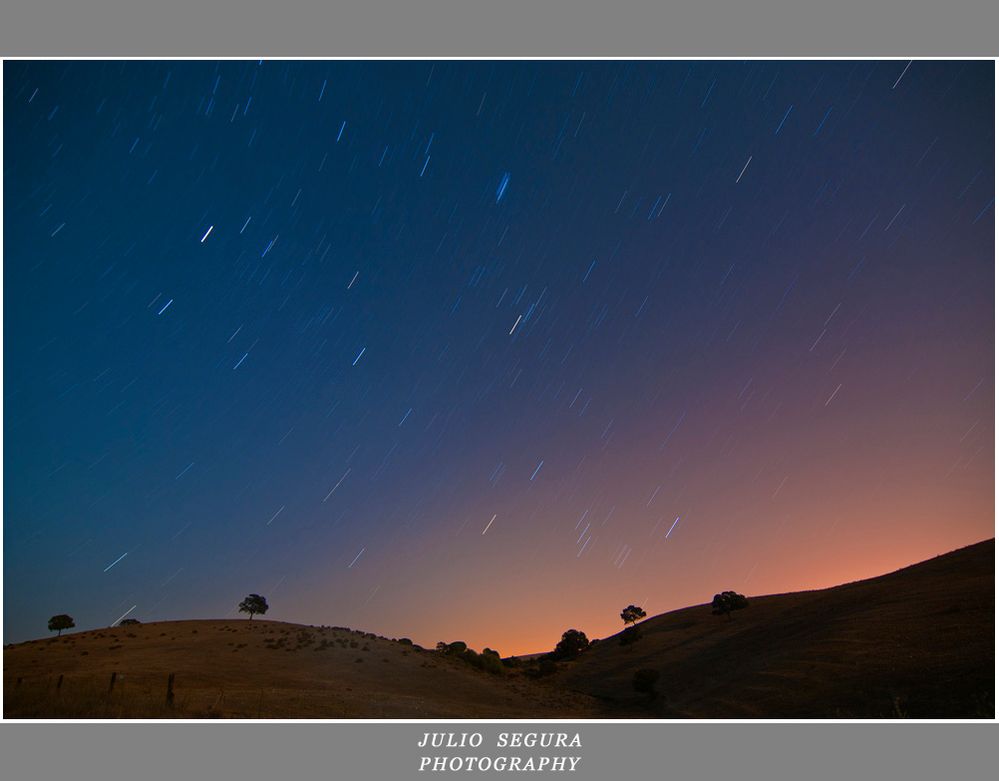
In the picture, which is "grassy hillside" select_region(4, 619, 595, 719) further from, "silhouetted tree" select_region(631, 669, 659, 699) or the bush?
the bush

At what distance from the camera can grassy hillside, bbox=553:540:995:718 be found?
17484 millimetres

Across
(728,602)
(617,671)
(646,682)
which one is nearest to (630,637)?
(728,602)

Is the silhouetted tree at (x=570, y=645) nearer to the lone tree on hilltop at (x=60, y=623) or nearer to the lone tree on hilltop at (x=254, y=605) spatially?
the lone tree on hilltop at (x=254, y=605)

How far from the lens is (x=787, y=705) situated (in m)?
20.8

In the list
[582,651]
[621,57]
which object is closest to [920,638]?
[621,57]

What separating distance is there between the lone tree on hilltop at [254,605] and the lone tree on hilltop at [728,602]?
51.7m

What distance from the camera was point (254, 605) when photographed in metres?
67.6

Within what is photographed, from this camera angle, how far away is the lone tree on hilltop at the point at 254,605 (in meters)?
67.1

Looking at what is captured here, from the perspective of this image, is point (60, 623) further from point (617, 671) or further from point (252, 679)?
point (617, 671)

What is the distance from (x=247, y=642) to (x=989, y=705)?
42.4 m

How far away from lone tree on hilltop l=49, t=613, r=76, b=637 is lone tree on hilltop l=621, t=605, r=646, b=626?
6255cm

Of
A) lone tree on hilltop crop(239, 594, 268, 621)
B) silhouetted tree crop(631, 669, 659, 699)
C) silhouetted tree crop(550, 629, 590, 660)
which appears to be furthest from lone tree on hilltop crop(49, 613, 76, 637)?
silhouetted tree crop(631, 669, 659, 699)

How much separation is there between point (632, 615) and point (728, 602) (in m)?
15.5

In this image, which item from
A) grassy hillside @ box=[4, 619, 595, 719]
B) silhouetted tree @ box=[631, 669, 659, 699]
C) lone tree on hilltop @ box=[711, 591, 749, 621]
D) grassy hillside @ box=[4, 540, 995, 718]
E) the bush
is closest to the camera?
grassy hillside @ box=[4, 619, 595, 719]
